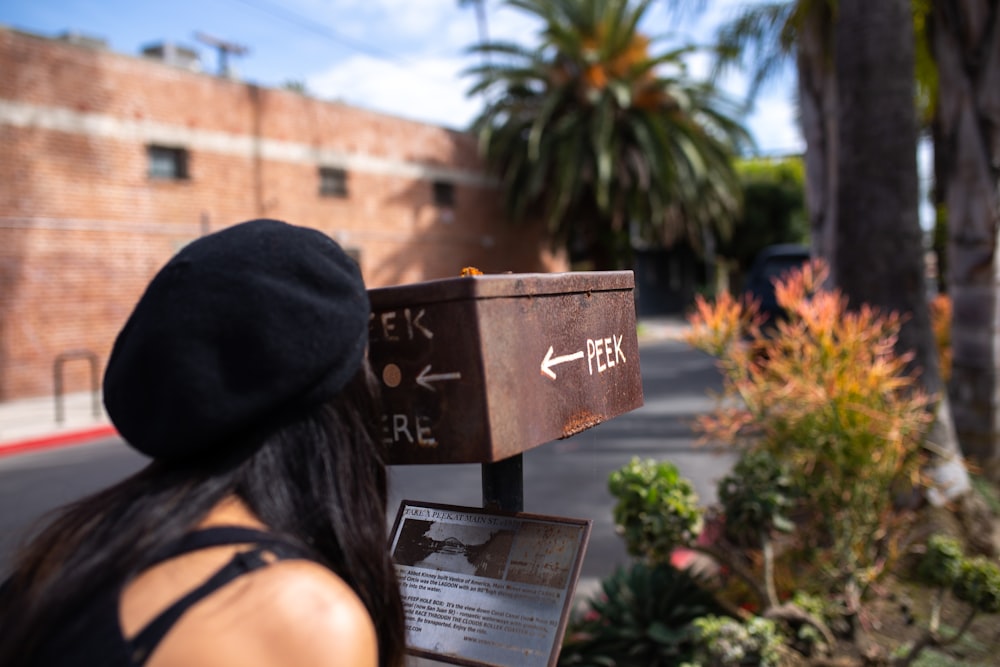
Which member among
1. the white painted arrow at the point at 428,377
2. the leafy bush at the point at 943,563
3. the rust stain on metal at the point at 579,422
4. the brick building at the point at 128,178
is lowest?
the leafy bush at the point at 943,563

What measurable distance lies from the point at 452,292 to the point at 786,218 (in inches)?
1305

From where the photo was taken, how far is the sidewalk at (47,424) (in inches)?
384

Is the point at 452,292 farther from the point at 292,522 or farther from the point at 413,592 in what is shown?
the point at 413,592

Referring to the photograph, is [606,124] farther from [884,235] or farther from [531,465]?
[884,235]

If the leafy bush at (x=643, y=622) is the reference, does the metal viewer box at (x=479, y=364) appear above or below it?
above

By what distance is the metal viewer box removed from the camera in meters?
1.36

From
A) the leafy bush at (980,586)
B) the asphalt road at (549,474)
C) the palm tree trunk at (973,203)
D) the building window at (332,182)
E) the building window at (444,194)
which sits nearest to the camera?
the leafy bush at (980,586)

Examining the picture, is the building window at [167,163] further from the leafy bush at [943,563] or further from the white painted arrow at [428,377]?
the white painted arrow at [428,377]

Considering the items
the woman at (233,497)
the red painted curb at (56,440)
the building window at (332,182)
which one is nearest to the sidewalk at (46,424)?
the red painted curb at (56,440)

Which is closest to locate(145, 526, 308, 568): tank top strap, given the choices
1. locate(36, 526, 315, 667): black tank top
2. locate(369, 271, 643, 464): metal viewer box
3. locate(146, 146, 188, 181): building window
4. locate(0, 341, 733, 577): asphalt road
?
locate(36, 526, 315, 667): black tank top

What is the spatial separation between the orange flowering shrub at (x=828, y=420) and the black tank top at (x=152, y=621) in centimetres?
287

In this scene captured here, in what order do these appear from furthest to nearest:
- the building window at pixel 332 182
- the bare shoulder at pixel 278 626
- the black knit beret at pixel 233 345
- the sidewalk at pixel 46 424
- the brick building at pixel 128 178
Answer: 1. the building window at pixel 332 182
2. the brick building at pixel 128 178
3. the sidewalk at pixel 46 424
4. the black knit beret at pixel 233 345
5. the bare shoulder at pixel 278 626

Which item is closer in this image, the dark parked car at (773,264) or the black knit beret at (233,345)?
the black knit beret at (233,345)

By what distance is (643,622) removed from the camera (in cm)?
326
